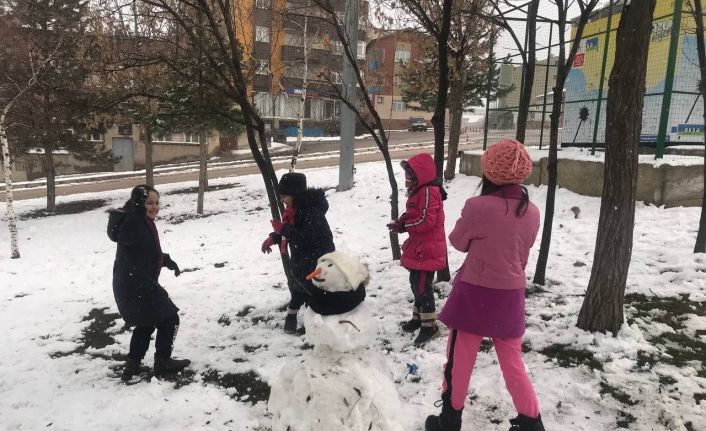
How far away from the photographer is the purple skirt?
2.50 m

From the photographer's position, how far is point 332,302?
200cm

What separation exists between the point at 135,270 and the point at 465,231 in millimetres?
2596

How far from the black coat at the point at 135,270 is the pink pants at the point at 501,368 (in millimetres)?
2400

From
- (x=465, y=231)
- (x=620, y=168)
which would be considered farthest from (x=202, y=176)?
(x=465, y=231)

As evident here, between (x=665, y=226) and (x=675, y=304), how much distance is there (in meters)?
2.68

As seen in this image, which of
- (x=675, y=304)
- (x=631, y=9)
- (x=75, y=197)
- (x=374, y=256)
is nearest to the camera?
(x=631, y=9)

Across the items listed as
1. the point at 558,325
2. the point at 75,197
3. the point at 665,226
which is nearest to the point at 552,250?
the point at 665,226

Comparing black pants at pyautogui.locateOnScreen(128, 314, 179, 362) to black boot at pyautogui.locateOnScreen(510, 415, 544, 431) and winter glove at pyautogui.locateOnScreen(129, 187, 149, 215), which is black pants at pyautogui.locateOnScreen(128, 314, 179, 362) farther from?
black boot at pyautogui.locateOnScreen(510, 415, 544, 431)

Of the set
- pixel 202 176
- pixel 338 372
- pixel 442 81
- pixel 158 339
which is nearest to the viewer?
pixel 338 372

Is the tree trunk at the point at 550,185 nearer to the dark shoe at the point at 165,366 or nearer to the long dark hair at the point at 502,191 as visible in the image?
the long dark hair at the point at 502,191

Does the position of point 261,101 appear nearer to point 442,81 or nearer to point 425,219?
point 442,81

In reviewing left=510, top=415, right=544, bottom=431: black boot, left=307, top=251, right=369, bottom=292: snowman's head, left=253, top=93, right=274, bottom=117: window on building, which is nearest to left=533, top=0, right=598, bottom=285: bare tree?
left=510, top=415, right=544, bottom=431: black boot

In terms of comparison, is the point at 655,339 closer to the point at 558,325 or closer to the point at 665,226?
the point at 558,325

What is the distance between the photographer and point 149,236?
3.59 m
